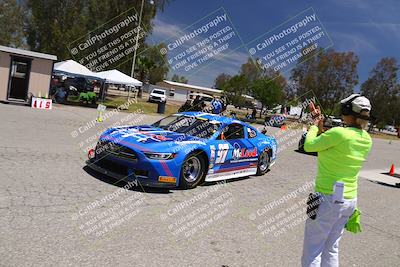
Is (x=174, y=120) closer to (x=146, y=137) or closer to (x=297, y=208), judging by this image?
(x=146, y=137)

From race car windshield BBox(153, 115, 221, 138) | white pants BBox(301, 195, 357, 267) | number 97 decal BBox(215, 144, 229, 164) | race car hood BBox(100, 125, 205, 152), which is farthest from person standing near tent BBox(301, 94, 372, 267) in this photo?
race car windshield BBox(153, 115, 221, 138)

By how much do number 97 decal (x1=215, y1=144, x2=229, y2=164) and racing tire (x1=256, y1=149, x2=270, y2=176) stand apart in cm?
166

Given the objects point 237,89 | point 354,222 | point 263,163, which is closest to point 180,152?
point 263,163

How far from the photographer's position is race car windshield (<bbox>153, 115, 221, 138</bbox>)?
7652 millimetres

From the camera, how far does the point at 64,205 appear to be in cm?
514

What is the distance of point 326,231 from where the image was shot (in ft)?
10.4

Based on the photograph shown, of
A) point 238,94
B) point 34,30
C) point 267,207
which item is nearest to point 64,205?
point 267,207

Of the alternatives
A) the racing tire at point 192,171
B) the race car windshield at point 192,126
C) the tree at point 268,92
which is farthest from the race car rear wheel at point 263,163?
the tree at point 268,92

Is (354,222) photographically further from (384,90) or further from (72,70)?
(384,90)

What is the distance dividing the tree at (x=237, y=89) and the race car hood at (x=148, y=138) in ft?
154

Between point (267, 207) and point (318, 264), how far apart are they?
11.1 ft

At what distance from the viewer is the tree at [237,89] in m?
53.9

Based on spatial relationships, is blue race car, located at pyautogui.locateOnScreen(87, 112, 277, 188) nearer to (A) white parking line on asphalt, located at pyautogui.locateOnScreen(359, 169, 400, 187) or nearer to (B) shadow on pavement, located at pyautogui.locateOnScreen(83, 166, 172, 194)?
(B) shadow on pavement, located at pyautogui.locateOnScreen(83, 166, 172, 194)

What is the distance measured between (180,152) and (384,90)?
7170 cm
